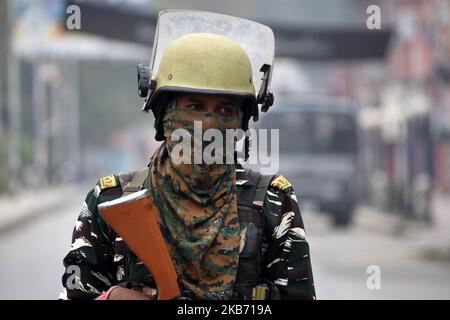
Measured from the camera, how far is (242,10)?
6016 centimetres

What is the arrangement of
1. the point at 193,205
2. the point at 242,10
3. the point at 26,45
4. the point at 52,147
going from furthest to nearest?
the point at 242,10 → the point at 52,147 → the point at 26,45 → the point at 193,205

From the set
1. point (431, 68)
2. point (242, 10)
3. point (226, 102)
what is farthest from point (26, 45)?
point (226, 102)

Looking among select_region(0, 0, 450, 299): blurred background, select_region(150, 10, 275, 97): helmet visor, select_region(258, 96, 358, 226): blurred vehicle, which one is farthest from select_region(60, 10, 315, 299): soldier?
select_region(258, 96, 358, 226): blurred vehicle

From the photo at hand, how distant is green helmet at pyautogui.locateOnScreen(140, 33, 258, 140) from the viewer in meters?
2.61

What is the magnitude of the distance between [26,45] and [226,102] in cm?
3794

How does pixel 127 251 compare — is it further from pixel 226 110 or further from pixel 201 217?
pixel 226 110

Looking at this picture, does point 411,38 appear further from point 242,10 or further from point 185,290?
point 185,290

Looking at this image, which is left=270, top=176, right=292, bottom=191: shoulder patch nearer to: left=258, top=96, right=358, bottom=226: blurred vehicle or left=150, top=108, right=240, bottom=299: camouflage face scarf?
left=150, top=108, right=240, bottom=299: camouflage face scarf

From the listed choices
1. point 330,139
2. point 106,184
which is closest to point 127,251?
point 106,184

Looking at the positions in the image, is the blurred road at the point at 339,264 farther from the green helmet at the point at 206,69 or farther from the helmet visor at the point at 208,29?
the green helmet at the point at 206,69

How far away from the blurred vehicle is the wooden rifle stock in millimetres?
20789

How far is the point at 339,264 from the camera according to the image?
15.1 metres
